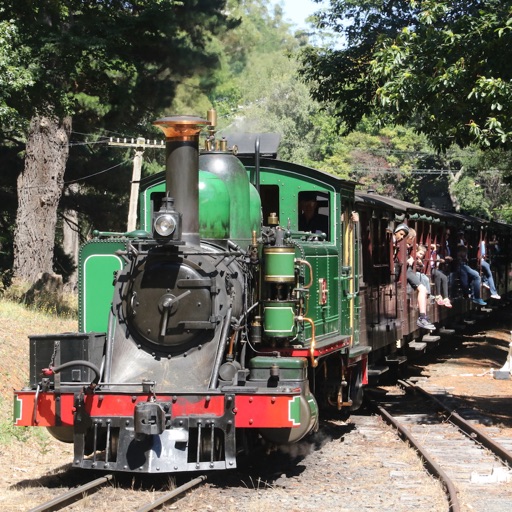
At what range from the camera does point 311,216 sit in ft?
35.0

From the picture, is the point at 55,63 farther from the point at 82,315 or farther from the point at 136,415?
the point at 136,415

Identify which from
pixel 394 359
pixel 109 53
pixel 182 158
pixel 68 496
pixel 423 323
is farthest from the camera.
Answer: pixel 109 53

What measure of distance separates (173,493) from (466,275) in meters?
15.3

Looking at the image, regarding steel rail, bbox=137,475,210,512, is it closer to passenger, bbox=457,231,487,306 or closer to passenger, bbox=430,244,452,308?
passenger, bbox=430,244,452,308

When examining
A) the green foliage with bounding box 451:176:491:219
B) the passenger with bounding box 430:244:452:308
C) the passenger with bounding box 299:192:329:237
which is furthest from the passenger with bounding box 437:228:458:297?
the green foliage with bounding box 451:176:491:219

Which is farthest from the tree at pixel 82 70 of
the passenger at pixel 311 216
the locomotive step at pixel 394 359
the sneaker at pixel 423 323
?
the passenger at pixel 311 216

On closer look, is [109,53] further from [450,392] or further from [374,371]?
[374,371]

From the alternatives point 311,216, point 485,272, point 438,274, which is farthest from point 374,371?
point 485,272

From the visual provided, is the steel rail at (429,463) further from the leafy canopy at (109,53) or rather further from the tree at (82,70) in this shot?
the tree at (82,70)

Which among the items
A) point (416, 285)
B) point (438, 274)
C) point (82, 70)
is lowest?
point (416, 285)

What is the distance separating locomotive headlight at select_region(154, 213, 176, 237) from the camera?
26.2 feet

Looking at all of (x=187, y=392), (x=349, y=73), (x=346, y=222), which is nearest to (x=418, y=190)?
(x=349, y=73)

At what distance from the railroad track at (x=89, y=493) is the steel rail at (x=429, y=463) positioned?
2.07 metres

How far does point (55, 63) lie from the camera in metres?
19.0
